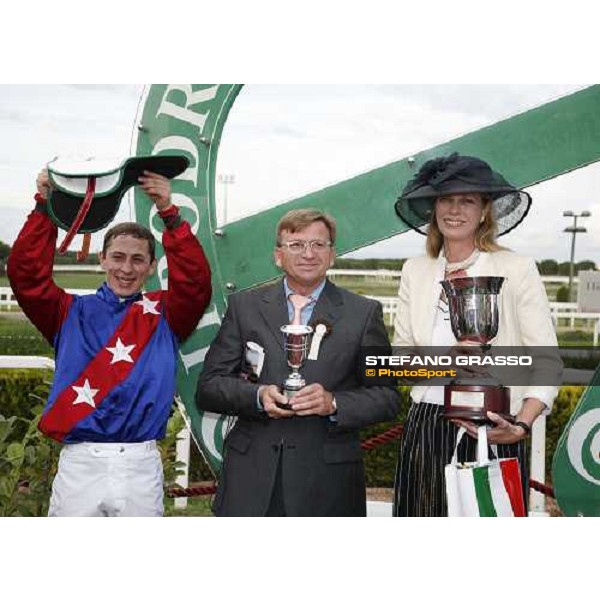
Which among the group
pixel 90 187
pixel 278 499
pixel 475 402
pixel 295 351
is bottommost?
pixel 278 499

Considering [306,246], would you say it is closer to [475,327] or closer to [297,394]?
[297,394]

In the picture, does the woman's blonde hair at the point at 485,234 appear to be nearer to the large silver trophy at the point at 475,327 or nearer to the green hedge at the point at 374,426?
the large silver trophy at the point at 475,327

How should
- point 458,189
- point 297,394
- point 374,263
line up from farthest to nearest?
point 374,263 < point 458,189 < point 297,394

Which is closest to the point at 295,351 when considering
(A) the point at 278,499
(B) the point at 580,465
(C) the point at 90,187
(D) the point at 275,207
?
(A) the point at 278,499

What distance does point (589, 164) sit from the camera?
322cm

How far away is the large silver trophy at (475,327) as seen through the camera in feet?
9.81

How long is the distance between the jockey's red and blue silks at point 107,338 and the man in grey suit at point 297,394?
6.8 inches

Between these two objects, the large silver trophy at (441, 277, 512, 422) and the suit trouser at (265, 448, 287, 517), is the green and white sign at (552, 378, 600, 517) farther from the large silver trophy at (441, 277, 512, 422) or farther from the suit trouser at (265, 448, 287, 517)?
the suit trouser at (265, 448, 287, 517)

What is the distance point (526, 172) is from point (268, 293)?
1065 mm

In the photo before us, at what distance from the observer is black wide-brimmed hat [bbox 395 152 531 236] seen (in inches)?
121

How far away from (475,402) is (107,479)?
51.8 inches

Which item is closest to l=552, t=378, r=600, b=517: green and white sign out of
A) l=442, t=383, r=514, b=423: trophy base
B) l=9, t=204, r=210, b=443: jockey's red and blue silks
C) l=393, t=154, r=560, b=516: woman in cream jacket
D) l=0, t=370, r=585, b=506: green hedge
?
l=0, t=370, r=585, b=506: green hedge

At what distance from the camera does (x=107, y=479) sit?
3064 mm
